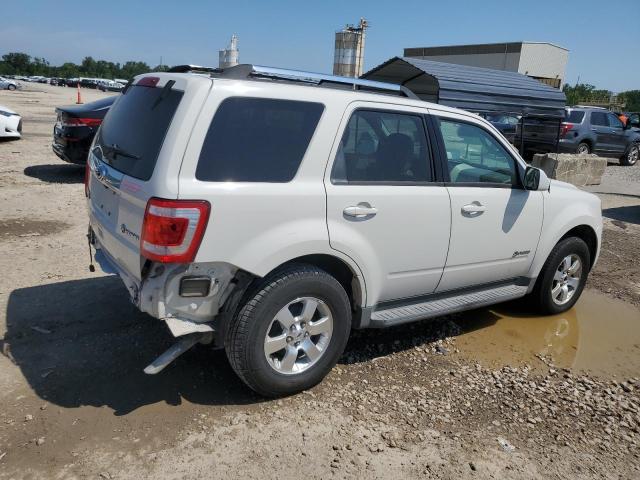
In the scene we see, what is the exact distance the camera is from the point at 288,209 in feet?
10.2

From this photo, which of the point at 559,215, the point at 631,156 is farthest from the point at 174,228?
the point at 631,156

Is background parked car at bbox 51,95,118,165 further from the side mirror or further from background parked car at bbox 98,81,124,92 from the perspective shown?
background parked car at bbox 98,81,124,92

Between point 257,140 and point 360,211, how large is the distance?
2.58 ft

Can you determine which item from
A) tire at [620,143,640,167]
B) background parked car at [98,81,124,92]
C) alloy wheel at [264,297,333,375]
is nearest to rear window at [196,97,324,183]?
alloy wheel at [264,297,333,375]

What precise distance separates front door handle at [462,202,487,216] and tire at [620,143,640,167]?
665 inches

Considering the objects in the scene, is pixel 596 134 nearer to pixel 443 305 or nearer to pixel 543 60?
pixel 443 305

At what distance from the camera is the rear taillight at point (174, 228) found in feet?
9.12

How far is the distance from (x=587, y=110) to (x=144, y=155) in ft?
55.5

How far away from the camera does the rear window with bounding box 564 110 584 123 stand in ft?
54.0

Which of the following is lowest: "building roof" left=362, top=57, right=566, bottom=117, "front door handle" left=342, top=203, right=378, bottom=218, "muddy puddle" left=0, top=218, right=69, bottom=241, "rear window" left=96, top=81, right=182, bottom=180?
"muddy puddle" left=0, top=218, right=69, bottom=241

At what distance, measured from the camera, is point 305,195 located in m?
3.16

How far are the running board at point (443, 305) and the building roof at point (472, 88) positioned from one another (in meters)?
9.03

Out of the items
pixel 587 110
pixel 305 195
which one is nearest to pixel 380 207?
pixel 305 195

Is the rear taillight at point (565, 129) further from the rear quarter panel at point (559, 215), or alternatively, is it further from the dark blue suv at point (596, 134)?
the rear quarter panel at point (559, 215)
